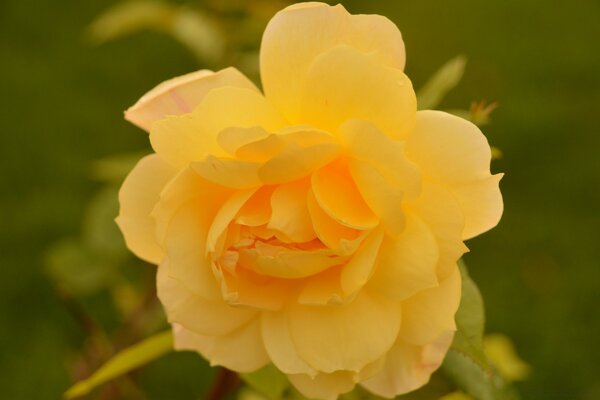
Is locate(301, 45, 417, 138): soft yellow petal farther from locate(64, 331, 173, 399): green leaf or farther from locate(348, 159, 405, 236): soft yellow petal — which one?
locate(64, 331, 173, 399): green leaf

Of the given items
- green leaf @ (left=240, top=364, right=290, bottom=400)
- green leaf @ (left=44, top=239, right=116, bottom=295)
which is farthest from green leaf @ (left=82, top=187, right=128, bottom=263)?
green leaf @ (left=240, top=364, right=290, bottom=400)

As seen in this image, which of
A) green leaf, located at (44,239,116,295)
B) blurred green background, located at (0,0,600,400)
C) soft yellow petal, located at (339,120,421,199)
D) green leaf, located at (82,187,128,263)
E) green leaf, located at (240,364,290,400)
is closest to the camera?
soft yellow petal, located at (339,120,421,199)

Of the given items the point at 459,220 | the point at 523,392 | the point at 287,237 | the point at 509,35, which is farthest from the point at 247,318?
the point at 509,35

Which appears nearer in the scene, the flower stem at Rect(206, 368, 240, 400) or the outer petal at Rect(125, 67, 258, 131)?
the outer petal at Rect(125, 67, 258, 131)

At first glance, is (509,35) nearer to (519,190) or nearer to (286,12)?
(519,190)

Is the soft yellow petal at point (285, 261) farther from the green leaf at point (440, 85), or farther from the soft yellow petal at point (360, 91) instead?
the green leaf at point (440, 85)

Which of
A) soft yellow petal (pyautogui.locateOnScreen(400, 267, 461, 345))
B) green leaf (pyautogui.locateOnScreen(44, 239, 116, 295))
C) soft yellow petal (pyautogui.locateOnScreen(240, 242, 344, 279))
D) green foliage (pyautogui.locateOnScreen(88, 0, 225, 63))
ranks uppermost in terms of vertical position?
soft yellow petal (pyautogui.locateOnScreen(240, 242, 344, 279))

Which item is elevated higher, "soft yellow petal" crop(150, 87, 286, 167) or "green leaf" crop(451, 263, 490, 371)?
"soft yellow petal" crop(150, 87, 286, 167)
